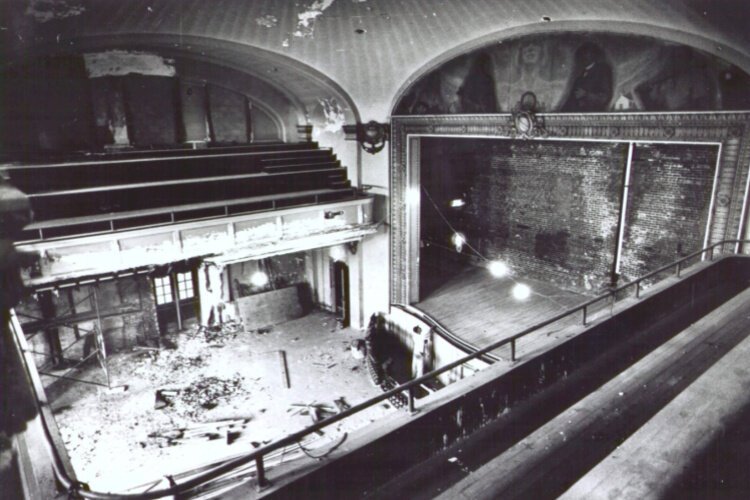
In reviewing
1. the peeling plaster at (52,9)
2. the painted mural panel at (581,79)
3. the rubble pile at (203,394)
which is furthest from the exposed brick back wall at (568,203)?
the peeling plaster at (52,9)

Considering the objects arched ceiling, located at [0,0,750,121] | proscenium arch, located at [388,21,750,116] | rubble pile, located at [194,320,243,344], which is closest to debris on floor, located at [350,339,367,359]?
rubble pile, located at [194,320,243,344]

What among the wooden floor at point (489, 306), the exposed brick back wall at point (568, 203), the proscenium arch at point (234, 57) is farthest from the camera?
the wooden floor at point (489, 306)

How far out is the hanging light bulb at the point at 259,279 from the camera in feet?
51.2

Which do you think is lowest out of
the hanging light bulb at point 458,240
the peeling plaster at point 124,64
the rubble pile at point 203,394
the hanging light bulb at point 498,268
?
the rubble pile at point 203,394

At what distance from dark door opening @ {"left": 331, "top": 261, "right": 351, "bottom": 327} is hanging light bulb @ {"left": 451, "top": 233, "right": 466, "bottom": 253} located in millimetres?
4128

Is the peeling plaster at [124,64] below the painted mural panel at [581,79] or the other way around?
the other way around

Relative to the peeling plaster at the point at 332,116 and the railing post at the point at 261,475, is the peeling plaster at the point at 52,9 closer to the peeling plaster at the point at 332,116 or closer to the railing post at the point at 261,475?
the peeling plaster at the point at 332,116

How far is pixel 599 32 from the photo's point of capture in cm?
852

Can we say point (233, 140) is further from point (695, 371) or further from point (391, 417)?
point (695, 371)

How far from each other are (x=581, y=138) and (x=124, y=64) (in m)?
12.0

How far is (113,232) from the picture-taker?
30.2 feet

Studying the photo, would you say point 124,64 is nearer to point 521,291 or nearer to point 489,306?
point 489,306

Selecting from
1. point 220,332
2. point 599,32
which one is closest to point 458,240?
point 220,332

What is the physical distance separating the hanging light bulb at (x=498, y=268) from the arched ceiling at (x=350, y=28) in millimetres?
6007
